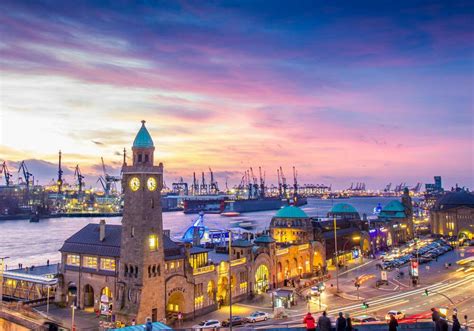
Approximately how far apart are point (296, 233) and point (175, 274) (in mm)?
55383

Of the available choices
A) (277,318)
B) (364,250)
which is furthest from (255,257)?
(364,250)

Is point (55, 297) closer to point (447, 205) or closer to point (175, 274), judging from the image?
point (175, 274)

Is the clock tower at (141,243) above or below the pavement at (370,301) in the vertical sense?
above

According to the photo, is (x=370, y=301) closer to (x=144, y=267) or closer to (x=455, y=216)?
(x=144, y=267)

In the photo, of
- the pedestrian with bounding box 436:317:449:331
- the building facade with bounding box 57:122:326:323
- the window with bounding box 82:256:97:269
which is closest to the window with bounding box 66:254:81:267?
the building facade with bounding box 57:122:326:323

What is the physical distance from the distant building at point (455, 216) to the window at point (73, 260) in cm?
13213

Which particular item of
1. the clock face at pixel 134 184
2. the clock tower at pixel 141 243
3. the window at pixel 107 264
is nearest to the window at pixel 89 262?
the window at pixel 107 264

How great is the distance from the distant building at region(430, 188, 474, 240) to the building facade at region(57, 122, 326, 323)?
109 m

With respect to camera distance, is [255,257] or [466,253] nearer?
[255,257]

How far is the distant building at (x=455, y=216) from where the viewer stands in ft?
514

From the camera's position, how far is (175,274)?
61.9 m

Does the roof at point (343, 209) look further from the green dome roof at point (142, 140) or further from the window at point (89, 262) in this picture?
Answer: the green dome roof at point (142, 140)

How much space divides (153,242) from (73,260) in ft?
51.6

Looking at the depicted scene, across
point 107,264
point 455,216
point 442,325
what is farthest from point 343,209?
point 442,325
